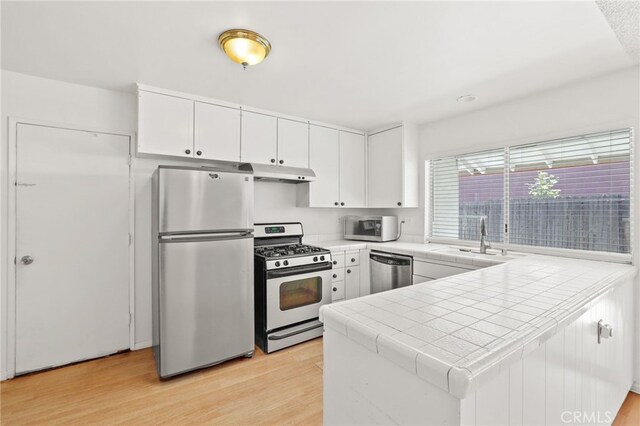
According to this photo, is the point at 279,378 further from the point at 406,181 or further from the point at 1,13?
the point at 1,13

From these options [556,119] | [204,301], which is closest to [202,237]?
[204,301]

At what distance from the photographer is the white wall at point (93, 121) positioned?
232 cm

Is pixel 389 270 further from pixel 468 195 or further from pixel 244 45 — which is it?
pixel 244 45

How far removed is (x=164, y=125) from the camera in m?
2.62

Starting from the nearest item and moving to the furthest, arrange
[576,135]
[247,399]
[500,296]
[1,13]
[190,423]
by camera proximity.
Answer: [500,296] < [1,13] < [190,423] < [247,399] < [576,135]

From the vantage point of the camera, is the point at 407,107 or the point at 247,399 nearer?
the point at 247,399

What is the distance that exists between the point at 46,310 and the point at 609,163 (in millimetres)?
4798

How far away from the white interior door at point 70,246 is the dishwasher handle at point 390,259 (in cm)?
265

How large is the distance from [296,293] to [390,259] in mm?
1170

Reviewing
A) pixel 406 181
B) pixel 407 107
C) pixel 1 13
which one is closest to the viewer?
pixel 1 13

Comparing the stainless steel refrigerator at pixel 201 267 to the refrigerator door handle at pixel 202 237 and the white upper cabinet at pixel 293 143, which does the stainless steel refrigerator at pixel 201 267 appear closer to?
the refrigerator door handle at pixel 202 237

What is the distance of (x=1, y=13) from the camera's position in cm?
163

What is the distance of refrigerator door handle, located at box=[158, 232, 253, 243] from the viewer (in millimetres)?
2301

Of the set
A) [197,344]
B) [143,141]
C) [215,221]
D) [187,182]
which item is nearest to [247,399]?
[197,344]
